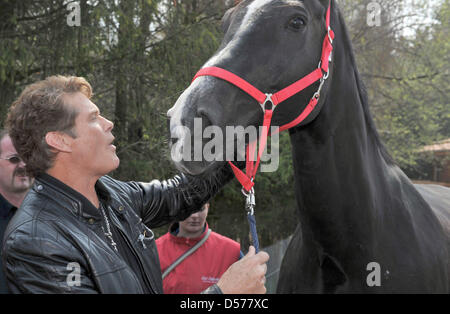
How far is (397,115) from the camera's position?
1111 cm

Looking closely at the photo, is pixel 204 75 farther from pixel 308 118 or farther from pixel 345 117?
pixel 345 117

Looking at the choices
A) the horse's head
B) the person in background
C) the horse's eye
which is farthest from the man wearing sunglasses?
the horse's eye

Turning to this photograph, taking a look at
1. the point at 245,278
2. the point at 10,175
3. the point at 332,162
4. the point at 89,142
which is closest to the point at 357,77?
the point at 332,162

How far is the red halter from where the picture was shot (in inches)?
64.6

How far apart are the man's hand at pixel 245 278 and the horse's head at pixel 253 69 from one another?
1.33ft

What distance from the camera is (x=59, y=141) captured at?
1776 mm

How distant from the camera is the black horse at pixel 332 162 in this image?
172cm

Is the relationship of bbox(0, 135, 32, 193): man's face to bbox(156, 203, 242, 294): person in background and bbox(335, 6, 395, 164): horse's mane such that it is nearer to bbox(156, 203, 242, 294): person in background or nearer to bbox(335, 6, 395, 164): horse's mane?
bbox(156, 203, 242, 294): person in background

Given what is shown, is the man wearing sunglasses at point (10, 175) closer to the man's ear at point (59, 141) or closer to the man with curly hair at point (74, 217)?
the man with curly hair at point (74, 217)

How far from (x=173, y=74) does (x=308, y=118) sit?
3.61 m

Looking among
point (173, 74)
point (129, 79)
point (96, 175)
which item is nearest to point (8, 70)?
point (129, 79)

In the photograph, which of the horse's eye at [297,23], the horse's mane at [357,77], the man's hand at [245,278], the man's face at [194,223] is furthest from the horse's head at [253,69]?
the man's face at [194,223]

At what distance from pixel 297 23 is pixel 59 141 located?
1172mm

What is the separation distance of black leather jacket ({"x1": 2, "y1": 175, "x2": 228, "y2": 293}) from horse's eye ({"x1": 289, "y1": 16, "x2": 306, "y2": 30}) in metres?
1.15
